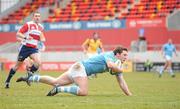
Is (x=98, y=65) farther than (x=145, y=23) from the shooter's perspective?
No

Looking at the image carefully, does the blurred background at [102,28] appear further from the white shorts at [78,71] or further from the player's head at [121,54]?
the white shorts at [78,71]

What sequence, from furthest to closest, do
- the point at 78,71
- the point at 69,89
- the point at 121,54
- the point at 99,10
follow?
the point at 99,10 < the point at 78,71 < the point at 121,54 < the point at 69,89

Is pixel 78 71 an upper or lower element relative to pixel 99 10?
upper

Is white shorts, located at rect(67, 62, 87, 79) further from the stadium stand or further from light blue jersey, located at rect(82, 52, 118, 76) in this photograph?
the stadium stand

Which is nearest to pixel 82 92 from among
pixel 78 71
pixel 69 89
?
pixel 69 89

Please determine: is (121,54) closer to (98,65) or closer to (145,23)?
(98,65)

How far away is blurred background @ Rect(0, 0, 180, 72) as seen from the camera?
4003cm

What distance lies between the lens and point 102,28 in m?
42.6

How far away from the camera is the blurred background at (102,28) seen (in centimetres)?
4003

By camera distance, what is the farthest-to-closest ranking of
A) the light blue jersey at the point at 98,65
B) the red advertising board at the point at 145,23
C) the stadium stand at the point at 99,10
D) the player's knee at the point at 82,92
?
the stadium stand at the point at 99,10 → the red advertising board at the point at 145,23 → the light blue jersey at the point at 98,65 → the player's knee at the point at 82,92

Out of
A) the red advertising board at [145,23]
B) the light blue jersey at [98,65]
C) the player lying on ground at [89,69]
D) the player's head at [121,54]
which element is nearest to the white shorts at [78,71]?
the player lying on ground at [89,69]

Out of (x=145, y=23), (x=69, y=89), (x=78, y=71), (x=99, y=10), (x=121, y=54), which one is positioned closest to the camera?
(x=69, y=89)

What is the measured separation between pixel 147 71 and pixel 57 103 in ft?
91.7

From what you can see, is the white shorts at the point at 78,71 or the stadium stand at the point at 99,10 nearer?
the white shorts at the point at 78,71
